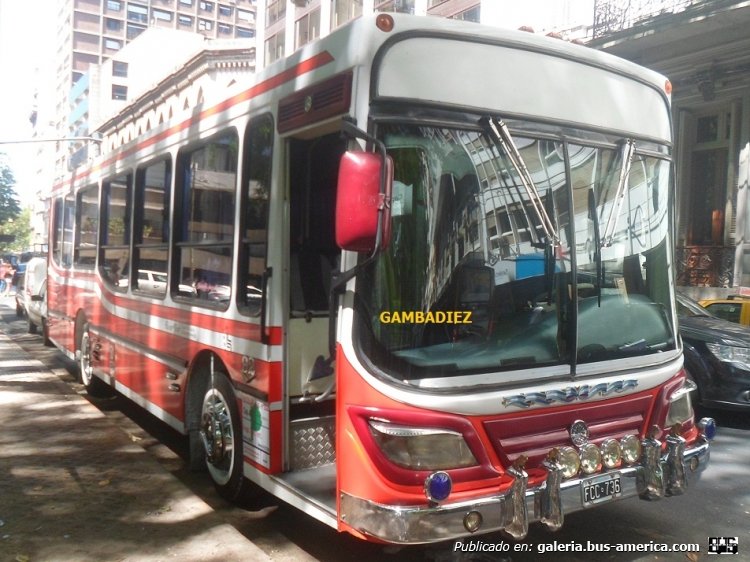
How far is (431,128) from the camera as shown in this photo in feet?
12.1

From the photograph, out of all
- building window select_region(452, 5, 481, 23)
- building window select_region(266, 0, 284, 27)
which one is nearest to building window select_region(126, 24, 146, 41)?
building window select_region(266, 0, 284, 27)

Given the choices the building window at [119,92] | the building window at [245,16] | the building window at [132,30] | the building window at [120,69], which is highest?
the building window at [245,16]

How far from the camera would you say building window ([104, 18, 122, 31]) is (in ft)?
354

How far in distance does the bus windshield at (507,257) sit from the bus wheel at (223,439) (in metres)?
1.81

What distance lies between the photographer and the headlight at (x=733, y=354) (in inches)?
305

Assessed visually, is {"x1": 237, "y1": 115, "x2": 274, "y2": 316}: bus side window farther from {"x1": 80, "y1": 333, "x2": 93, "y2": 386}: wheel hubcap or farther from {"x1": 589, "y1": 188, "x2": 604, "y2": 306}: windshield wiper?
{"x1": 80, "y1": 333, "x2": 93, "y2": 386}: wheel hubcap

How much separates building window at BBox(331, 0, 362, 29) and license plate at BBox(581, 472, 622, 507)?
3198 cm

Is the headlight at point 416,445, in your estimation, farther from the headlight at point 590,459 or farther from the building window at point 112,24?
the building window at point 112,24

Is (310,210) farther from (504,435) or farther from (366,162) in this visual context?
(504,435)

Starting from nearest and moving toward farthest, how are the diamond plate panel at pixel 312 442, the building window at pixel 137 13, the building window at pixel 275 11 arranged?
the diamond plate panel at pixel 312 442, the building window at pixel 275 11, the building window at pixel 137 13

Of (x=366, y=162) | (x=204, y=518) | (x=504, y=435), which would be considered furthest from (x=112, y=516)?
(x=366, y=162)

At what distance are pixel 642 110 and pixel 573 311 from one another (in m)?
1.43

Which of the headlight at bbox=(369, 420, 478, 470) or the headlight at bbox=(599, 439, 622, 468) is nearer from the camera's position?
the headlight at bbox=(369, 420, 478, 470)

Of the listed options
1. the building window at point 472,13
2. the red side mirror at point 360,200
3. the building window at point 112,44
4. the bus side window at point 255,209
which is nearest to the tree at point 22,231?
the building window at point 112,44
